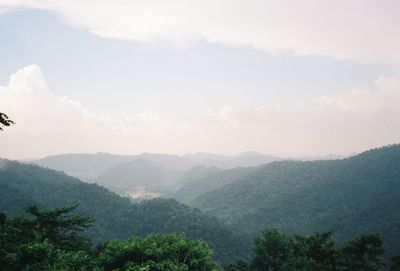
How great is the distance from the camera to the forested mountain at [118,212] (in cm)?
13725

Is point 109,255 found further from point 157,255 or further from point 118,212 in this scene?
point 118,212

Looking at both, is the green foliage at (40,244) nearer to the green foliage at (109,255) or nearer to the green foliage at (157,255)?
the green foliage at (109,255)

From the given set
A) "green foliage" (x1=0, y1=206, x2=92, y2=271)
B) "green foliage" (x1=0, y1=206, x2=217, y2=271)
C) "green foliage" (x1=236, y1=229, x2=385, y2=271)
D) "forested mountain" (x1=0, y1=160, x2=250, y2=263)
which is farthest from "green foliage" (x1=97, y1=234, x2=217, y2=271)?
"forested mountain" (x1=0, y1=160, x2=250, y2=263)

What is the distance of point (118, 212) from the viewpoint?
559 feet

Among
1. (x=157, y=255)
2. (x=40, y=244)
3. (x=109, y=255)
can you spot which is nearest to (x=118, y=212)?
(x=109, y=255)

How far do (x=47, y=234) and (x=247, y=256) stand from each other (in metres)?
113

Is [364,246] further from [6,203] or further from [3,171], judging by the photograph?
[3,171]

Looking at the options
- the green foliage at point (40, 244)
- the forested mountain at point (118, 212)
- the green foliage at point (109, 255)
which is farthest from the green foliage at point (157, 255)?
the forested mountain at point (118, 212)

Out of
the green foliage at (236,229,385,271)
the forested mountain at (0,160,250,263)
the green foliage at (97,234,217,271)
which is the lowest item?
the forested mountain at (0,160,250,263)

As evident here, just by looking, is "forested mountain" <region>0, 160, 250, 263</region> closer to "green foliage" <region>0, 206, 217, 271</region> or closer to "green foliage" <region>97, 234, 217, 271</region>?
"green foliage" <region>0, 206, 217, 271</region>

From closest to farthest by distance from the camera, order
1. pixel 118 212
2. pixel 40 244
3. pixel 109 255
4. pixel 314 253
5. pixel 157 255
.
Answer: pixel 40 244 < pixel 157 255 < pixel 109 255 < pixel 314 253 < pixel 118 212

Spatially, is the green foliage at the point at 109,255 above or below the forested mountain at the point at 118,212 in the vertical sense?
above

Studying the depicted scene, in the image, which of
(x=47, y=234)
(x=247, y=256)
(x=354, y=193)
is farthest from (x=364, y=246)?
(x=354, y=193)

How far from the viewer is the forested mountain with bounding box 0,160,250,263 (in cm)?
13725
